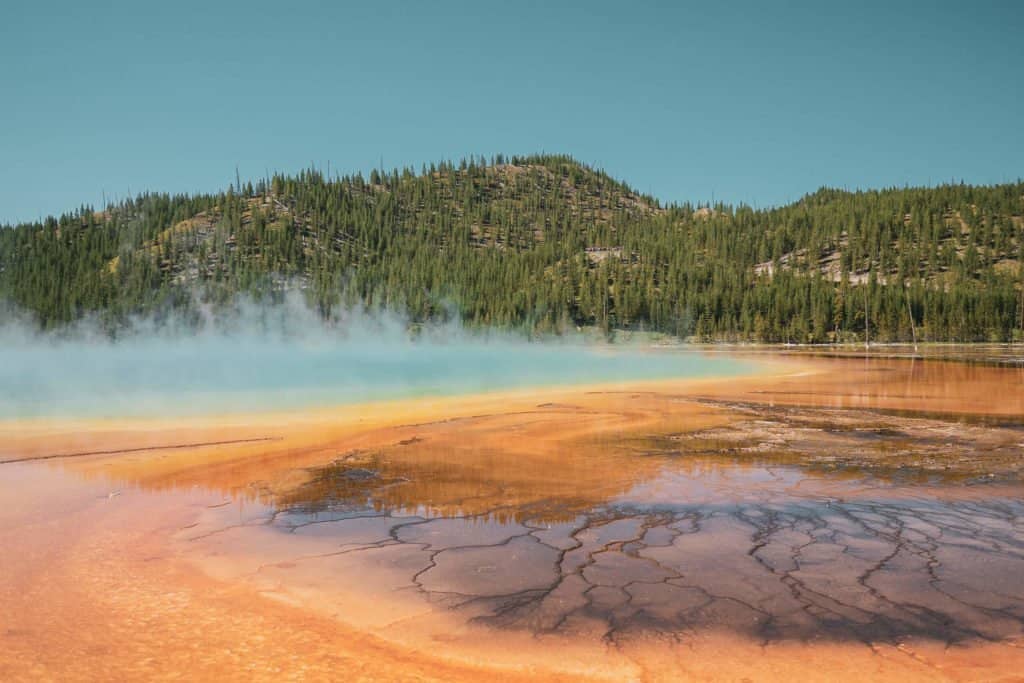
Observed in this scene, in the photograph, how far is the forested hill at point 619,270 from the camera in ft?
368

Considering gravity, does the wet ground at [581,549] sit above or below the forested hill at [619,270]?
below

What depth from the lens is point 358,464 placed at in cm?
1326

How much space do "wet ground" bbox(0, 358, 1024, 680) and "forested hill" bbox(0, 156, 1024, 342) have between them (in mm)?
101752

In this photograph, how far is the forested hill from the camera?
368 feet

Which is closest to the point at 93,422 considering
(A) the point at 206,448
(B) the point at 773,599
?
(A) the point at 206,448

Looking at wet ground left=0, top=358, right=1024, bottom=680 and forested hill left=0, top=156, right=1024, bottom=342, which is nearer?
wet ground left=0, top=358, right=1024, bottom=680

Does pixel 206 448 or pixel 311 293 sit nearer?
pixel 206 448

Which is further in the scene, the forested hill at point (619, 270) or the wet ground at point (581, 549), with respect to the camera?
the forested hill at point (619, 270)

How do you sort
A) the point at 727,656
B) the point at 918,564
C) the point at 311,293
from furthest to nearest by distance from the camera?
the point at 311,293 < the point at 918,564 < the point at 727,656

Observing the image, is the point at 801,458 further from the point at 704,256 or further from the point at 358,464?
the point at 704,256

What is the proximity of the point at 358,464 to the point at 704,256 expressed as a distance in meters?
157

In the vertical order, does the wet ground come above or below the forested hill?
below

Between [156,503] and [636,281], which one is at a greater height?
[636,281]

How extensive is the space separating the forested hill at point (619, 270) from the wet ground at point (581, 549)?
102 m
